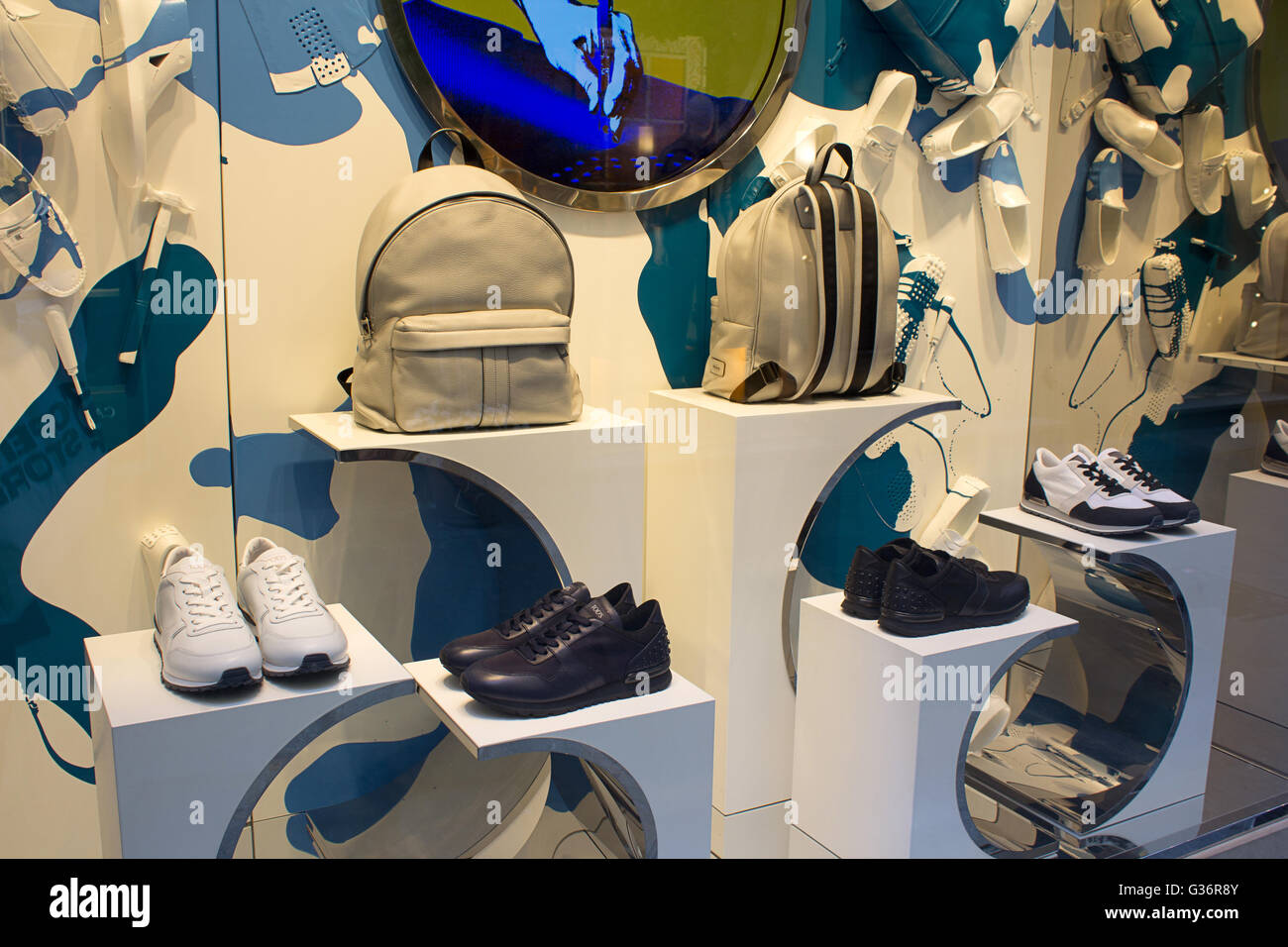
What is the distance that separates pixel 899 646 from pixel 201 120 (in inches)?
55.4

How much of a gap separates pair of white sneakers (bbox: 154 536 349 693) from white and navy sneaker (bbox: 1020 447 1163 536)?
1.40 metres

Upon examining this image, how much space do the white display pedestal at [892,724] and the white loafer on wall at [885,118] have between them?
103 centimetres

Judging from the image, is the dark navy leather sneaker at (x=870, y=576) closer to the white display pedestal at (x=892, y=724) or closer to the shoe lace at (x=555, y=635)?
the white display pedestal at (x=892, y=724)

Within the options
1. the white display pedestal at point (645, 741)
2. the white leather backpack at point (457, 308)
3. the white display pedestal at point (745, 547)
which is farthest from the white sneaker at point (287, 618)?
the white display pedestal at point (745, 547)

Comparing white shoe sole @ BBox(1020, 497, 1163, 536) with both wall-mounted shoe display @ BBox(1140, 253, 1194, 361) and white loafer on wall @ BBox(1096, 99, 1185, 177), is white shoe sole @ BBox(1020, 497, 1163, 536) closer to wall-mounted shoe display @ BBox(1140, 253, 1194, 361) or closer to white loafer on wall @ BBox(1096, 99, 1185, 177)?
wall-mounted shoe display @ BBox(1140, 253, 1194, 361)

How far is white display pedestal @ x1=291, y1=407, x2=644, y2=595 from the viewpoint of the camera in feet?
5.45

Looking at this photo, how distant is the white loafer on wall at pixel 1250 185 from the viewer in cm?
233

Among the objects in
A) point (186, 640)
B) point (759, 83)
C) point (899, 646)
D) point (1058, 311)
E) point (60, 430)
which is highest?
point (759, 83)

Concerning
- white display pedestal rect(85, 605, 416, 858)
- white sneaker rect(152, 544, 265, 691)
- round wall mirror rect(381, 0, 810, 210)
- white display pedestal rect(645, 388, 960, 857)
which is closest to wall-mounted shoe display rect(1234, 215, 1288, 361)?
white display pedestal rect(645, 388, 960, 857)

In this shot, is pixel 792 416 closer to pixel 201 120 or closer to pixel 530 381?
pixel 530 381
